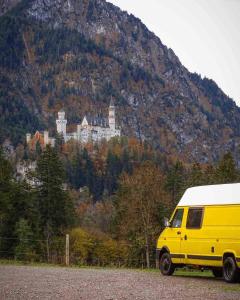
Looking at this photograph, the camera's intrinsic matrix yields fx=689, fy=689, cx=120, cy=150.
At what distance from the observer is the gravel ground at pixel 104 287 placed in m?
15.6

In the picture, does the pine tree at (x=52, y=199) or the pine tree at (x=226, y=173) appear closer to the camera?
the pine tree at (x=52, y=199)

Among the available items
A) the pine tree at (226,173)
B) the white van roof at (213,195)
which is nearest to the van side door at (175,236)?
the white van roof at (213,195)

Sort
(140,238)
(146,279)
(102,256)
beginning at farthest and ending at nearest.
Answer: (102,256), (140,238), (146,279)

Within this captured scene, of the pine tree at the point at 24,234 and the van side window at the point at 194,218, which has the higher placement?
the pine tree at the point at 24,234

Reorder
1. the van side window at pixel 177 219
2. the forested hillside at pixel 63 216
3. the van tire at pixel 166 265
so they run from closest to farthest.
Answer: the van side window at pixel 177 219, the van tire at pixel 166 265, the forested hillside at pixel 63 216

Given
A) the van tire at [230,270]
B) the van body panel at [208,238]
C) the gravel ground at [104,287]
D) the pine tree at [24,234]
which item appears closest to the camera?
the gravel ground at [104,287]

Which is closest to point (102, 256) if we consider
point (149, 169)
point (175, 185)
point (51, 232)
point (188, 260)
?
point (51, 232)

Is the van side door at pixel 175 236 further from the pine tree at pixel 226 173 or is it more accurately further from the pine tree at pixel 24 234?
the pine tree at pixel 226 173

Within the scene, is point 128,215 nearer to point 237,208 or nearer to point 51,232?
point 51,232

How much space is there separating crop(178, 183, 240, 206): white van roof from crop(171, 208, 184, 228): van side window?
0.29m

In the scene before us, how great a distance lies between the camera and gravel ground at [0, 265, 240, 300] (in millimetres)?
15625

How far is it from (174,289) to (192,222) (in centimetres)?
495

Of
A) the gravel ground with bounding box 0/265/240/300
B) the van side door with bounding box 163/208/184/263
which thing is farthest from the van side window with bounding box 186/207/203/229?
the gravel ground with bounding box 0/265/240/300

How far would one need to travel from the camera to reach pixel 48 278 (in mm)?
20672
